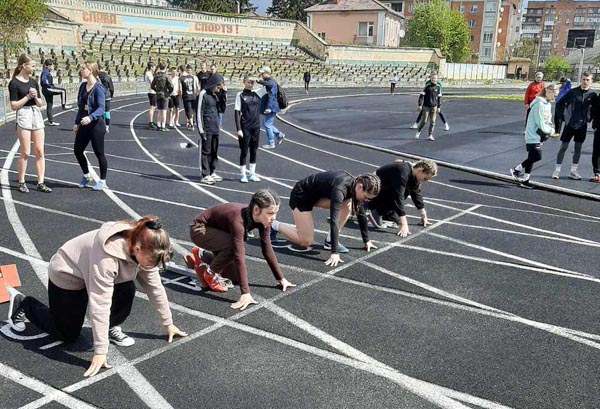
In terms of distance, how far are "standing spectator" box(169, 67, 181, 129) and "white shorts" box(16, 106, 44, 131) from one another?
334 inches

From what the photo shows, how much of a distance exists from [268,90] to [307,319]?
981 cm

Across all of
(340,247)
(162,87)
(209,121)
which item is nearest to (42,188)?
(209,121)

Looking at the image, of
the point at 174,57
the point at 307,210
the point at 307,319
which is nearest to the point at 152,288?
the point at 307,319

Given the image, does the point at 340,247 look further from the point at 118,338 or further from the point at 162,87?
the point at 162,87

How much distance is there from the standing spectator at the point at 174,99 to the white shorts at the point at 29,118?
8.48 meters

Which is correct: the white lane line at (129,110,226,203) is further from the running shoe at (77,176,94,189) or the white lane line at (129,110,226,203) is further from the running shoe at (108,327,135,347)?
the running shoe at (108,327,135,347)

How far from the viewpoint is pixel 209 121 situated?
10.5 meters

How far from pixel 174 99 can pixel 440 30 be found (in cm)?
7421

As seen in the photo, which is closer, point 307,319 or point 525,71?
point 307,319

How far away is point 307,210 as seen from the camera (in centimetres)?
675

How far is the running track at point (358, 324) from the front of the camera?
13.0ft

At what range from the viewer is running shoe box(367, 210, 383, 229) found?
320 inches

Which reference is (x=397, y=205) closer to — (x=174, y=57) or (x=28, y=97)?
(x=28, y=97)

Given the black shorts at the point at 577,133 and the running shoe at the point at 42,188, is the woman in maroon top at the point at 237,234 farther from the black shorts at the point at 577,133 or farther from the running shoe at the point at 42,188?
the black shorts at the point at 577,133
